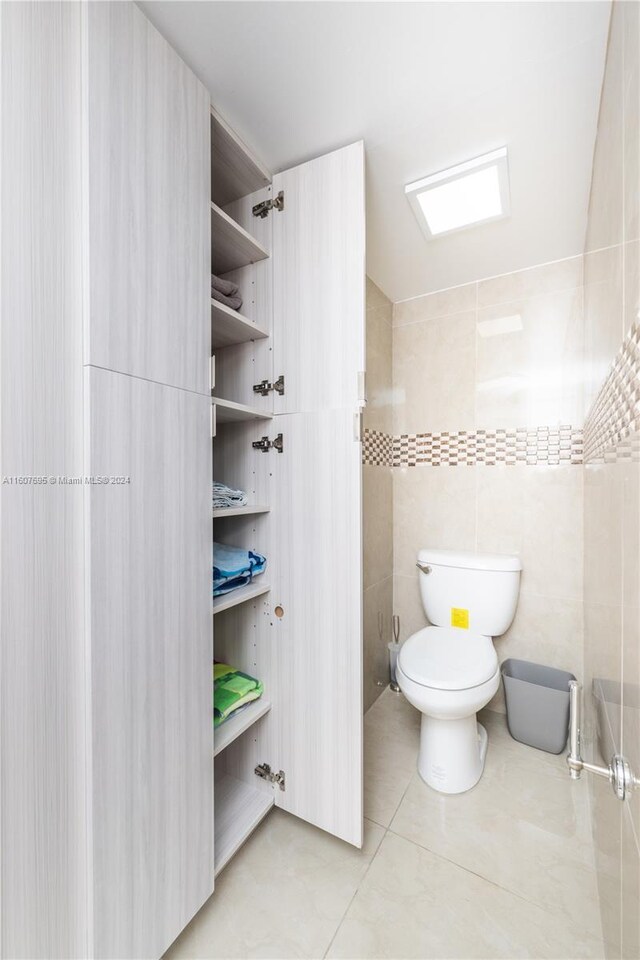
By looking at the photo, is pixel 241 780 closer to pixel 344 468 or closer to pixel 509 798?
pixel 509 798

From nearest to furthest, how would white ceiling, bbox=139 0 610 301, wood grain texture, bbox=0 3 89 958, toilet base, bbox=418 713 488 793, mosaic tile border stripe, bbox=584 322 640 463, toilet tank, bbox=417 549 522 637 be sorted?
mosaic tile border stripe, bbox=584 322 640 463
wood grain texture, bbox=0 3 89 958
white ceiling, bbox=139 0 610 301
toilet base, bbox=418 713 488 793
toilet tank, bbox=417 549 522 637

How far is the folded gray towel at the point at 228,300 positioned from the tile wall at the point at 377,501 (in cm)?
74

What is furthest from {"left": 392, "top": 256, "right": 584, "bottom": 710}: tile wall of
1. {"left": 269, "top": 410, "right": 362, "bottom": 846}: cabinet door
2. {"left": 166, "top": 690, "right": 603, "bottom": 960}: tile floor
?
{"left": 269, "top": 410, "right": 362, "bottom": 846}: cabinet door

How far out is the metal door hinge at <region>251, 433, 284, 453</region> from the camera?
4.25ft

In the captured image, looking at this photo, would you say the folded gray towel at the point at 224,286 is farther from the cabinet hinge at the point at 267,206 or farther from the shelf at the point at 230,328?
the cabinet hinge at the point at 267,206

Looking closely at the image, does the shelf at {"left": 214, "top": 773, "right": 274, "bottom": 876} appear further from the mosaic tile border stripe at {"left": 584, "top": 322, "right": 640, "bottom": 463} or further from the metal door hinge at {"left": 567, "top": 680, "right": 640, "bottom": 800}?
the mosaic tile border stripe at {"left": 584, "top": 322, "right": 640, "bottom": 463}

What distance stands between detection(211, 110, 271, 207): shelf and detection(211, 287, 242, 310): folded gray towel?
37cm

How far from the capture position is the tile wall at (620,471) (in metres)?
0.54

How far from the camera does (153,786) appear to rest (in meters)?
0.87

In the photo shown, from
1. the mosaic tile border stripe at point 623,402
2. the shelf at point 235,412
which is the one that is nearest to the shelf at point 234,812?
the shelf at point 235,412

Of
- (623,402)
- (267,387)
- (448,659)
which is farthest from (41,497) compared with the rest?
(448,659)

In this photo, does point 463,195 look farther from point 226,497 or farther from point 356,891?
point 356,891

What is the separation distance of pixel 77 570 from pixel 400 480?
5.54 ft

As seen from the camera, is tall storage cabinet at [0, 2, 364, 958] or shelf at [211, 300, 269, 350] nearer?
tall storage cabinet at [0, 2, 364, 958]
